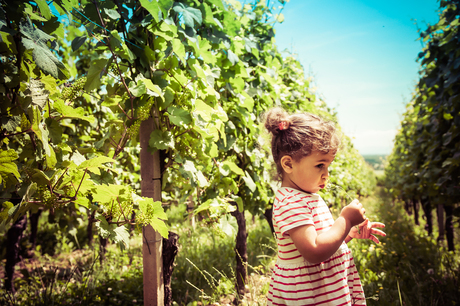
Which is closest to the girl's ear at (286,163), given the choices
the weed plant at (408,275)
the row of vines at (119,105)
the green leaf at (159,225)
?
the row of vines at (119,105)

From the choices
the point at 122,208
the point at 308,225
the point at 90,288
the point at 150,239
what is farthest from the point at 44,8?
the point at 90,288

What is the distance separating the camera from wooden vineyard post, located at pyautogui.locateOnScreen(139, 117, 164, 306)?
4.82 feet

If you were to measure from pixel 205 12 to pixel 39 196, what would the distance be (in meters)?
1.33

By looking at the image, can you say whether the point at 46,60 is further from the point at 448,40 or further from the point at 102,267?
the point at 448,40

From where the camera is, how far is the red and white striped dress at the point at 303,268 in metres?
1.06

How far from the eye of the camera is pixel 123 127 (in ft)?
4.75

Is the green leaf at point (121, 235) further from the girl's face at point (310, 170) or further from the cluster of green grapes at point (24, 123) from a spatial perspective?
the girl's face at point (310, 170)

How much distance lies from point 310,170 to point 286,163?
114 mm

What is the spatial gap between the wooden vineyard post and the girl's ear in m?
0.75

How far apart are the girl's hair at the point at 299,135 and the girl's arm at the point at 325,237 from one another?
0.29 meters

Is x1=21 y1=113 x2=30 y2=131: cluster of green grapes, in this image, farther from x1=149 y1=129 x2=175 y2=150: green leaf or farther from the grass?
the grass

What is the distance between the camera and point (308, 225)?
1.03 m

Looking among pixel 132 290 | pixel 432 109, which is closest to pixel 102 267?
pixel 132 290

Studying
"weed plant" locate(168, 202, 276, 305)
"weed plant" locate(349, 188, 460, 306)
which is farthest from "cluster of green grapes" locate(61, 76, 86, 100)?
"weed plant" locate(349, 188, 460, 306)
